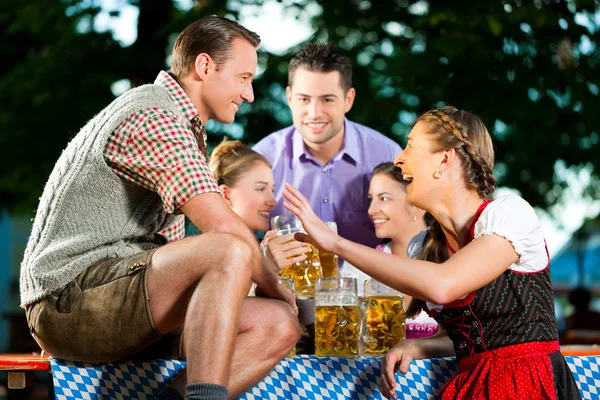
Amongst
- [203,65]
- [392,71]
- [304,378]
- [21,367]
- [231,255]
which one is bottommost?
[21,367]

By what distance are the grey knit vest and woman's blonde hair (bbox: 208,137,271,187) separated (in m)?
1.44

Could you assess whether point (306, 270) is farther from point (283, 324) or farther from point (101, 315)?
point (101, 315)

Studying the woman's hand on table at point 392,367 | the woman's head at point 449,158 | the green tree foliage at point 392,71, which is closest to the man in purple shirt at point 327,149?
the green tree foliage at point 392,71

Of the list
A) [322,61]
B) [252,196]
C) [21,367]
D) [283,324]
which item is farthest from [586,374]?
[322,61]

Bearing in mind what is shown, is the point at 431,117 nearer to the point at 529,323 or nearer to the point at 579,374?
the point at 529,323

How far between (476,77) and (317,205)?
207 centimetres

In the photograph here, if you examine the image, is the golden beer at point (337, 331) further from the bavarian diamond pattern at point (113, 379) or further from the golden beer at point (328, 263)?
the golden beer at point (328, 263)

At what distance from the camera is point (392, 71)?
595cm

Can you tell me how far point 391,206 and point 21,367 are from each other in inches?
75.6

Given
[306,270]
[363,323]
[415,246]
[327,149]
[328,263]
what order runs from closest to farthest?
[363,323] → [415,246] → [306,270] → [328,263] → [327,149]

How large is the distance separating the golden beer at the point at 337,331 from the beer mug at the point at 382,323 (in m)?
0.09

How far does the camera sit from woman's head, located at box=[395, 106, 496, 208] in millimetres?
2650

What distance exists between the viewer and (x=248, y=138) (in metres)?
7.41

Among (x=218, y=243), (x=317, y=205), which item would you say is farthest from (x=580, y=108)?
(x=218, y=243)
